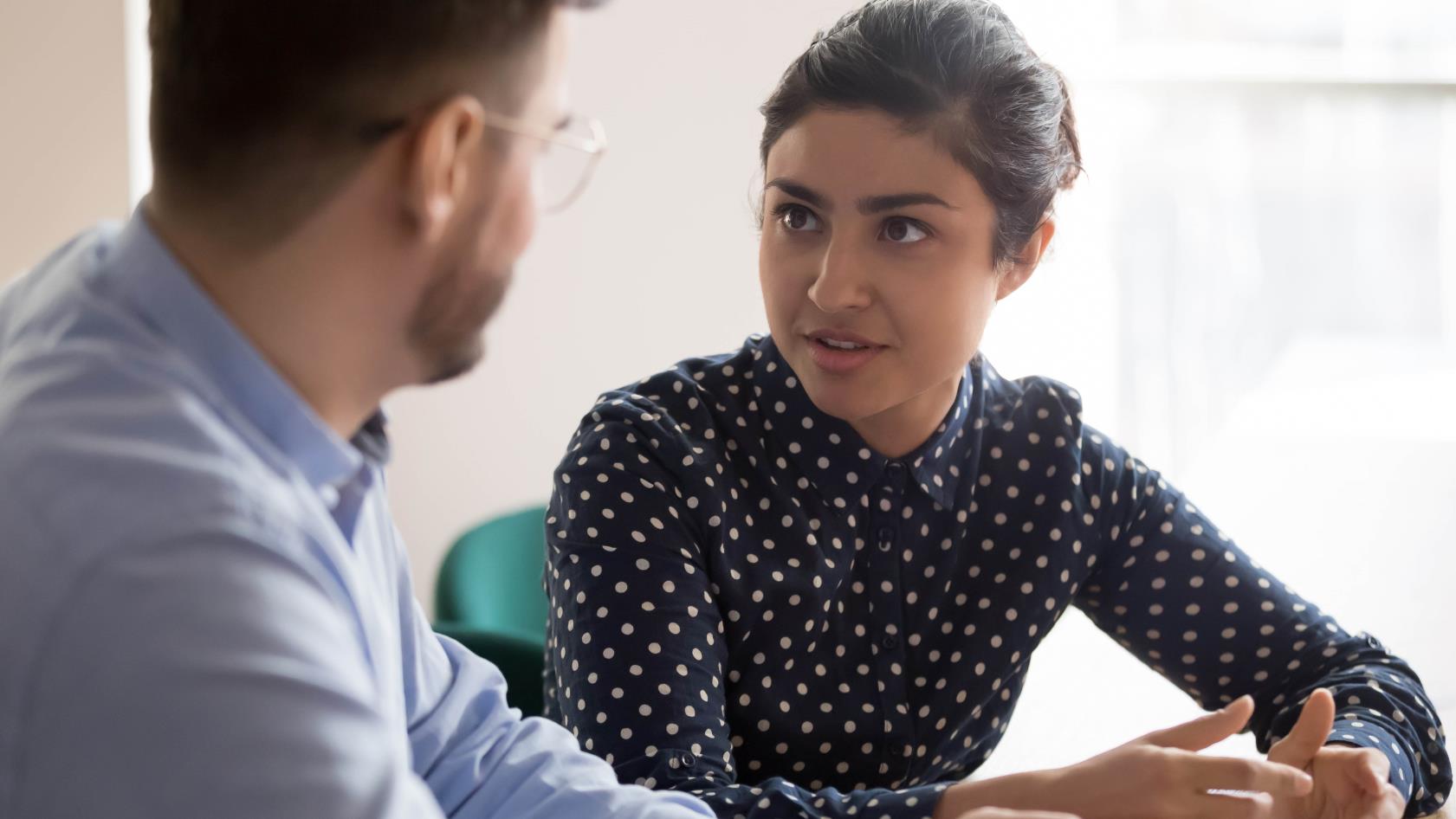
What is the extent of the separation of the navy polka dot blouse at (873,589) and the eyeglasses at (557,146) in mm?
474

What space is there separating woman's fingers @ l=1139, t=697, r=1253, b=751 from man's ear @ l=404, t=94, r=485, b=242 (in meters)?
0.78

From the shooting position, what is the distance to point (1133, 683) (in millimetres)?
2102

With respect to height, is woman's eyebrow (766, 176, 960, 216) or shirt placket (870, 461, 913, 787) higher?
woman's eyebrow (766, 176, 960, 216)

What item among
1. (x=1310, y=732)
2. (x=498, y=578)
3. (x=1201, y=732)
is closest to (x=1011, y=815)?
(x=1201, y=732)

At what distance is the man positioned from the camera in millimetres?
645

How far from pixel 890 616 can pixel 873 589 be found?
3cm

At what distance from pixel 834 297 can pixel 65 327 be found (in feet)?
2.66

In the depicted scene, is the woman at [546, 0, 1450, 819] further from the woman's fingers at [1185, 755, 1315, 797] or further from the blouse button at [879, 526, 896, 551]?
the woman's fingers at [1185, 755, 1315, 797]

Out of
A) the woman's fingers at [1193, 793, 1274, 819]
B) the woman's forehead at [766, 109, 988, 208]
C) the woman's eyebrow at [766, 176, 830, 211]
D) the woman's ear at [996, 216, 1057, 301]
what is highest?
the woman's forehead at [766, 109, 988, 208]

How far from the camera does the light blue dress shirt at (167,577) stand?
64 centimetres

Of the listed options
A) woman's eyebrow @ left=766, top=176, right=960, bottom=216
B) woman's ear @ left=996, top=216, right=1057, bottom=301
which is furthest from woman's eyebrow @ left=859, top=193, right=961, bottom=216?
woman's ear @ left=996, top=216, right=1057, bottom=301

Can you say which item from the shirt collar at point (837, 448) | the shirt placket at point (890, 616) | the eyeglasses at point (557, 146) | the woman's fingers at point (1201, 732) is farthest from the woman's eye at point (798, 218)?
the woman's fingers at point (1201, 732)

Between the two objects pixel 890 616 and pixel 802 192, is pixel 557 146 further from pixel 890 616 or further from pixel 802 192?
pixel 890 616

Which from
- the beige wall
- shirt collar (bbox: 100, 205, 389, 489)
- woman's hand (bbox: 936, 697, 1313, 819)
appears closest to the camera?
shirt collar (bbox: 100, 205, 389, 489)
